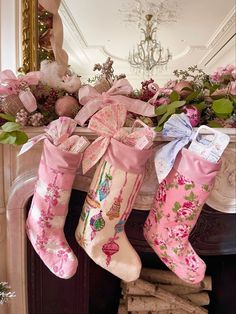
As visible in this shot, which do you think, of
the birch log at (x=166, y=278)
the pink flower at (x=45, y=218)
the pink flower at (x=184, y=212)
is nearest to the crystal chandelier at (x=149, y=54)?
the pink flower at (x=184, y=212)

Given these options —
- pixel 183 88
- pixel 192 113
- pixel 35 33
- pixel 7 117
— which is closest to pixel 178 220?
pixel 192 113

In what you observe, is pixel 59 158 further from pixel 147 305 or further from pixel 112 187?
pixel 147 305

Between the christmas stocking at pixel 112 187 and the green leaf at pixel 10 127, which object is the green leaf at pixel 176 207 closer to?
the christmas stocking at pixel 112 187

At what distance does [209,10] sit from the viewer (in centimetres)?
125

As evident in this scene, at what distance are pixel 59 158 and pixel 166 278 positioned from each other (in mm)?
914

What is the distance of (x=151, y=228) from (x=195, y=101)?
514mm

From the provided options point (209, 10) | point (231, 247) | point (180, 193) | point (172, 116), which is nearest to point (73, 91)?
point (172, 116)

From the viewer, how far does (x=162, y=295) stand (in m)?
1.44

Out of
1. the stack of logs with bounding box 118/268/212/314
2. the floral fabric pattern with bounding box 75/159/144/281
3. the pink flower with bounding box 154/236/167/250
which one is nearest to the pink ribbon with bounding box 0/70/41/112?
the floral fabric pattern with bounding box 75/159/144/281

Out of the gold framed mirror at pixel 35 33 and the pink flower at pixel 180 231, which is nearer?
the pink flower at pixel 180 231

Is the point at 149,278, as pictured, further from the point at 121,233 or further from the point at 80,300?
the point at 121,233

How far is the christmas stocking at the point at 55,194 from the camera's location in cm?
98

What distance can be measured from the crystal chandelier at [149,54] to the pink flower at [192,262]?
781 millimetres

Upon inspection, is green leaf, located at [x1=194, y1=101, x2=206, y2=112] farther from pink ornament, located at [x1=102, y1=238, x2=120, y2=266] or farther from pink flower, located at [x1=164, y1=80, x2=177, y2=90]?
pink ornament, located at [x1=102, y1=238, x2=120, y2=266]
